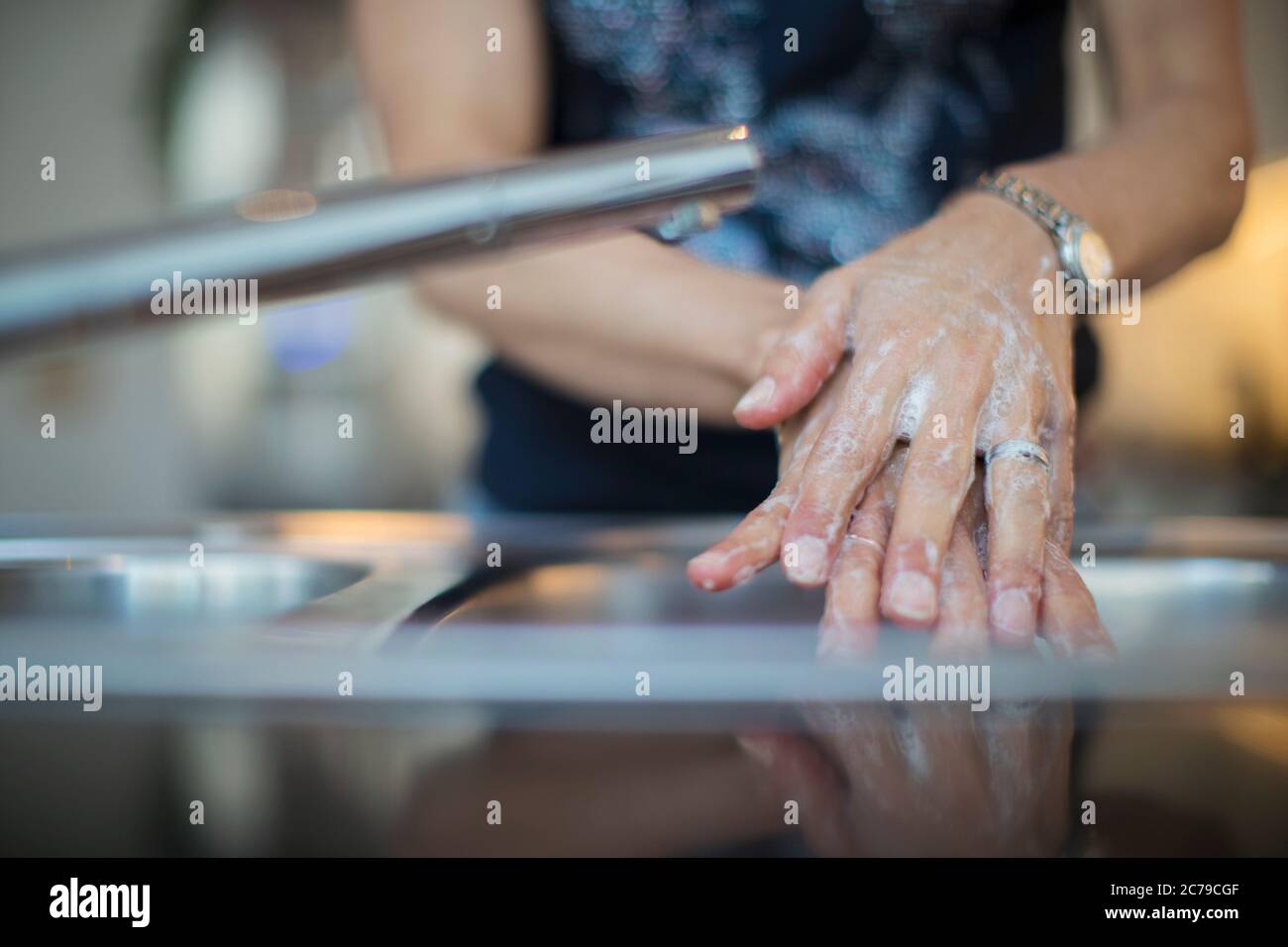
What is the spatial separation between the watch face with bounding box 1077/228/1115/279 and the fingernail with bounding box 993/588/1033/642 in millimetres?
203

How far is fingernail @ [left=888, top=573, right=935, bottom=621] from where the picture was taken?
1.20 feet

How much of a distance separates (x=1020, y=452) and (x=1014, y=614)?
0.08 metres

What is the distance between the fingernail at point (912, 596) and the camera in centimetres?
37

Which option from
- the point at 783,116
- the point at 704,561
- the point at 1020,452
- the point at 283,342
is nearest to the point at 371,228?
the point at 704,561

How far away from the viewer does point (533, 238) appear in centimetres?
31

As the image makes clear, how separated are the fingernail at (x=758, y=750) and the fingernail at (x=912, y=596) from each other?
115mm

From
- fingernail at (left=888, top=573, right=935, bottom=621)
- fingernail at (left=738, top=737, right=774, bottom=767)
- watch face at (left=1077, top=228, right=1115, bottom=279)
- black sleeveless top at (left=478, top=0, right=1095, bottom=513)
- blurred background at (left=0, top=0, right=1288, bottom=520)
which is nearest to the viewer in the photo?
fingernail at (left=738, top=737, right=774, bottom=767)

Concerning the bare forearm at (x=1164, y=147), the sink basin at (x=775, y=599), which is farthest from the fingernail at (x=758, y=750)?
the bare forearm at (x=1164, y=147)

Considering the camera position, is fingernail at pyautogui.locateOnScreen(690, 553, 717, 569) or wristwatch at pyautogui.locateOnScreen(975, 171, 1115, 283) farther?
wristwatch at pyautogui.locateOnScreen(975, 171, 1115, 283)

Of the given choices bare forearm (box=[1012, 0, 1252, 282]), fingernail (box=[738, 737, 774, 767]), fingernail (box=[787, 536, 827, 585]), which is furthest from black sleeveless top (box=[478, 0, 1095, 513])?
fingernail (box=[738, 737, 774, 767])

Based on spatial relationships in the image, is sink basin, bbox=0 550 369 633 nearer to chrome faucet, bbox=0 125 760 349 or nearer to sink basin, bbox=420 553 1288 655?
sink basin, bbox=420 553 1288 655

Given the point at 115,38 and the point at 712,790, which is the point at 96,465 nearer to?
the point at 115,38

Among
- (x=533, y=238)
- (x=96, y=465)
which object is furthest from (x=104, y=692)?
(x=96, y=465)

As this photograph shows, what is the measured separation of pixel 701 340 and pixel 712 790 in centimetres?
35
